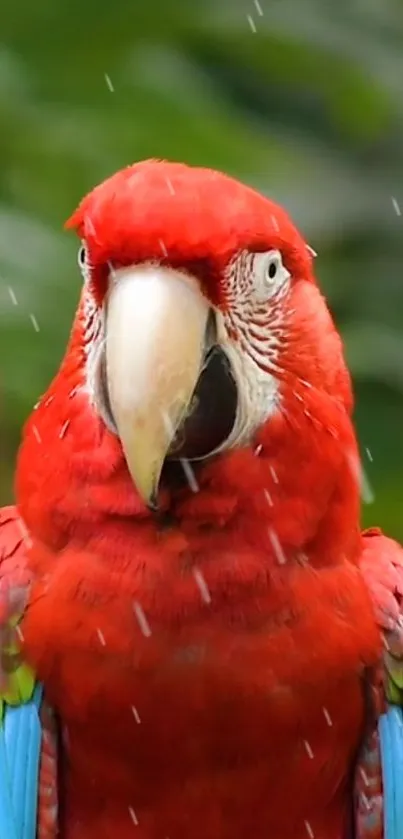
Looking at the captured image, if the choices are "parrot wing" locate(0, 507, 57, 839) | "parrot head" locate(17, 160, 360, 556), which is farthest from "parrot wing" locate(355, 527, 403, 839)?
"parrot wing" locate(0, 507, 57, 839)

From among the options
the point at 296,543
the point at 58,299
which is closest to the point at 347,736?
the point at 296,543

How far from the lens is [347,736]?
1592mm

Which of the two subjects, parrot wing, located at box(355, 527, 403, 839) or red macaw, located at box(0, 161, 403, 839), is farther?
parrot wing, located at box(355, 527, 403, 839)

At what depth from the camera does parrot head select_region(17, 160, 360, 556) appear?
1.30 meters

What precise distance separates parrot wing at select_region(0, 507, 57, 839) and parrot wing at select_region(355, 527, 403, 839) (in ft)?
1.02

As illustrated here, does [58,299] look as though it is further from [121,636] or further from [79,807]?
[79,807]

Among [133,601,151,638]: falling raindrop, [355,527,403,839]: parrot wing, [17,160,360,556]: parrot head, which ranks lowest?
[355,527,403,839]: parrot wing

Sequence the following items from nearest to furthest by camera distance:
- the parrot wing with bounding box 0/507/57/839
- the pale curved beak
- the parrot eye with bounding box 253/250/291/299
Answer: the pale curved beak
the parrot eye with bounding box 253/250/291/299
the parrot wing with bounding box 0/507/57/839

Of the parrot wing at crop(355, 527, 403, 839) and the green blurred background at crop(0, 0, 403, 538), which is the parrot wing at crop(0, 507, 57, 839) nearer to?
the green blurred background at crop(0, 0, 403, 538)

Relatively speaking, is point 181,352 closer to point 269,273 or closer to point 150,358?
point 150,358

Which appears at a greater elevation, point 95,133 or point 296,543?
point 95,133

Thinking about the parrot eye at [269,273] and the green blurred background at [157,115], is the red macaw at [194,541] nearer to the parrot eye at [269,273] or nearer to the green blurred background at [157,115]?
the parrot eye at [269,273]

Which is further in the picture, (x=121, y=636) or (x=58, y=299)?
(x=58, y=299)

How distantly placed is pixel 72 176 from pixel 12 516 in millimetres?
340
